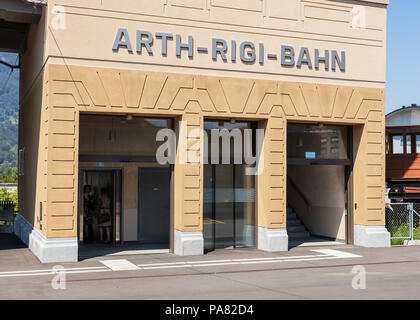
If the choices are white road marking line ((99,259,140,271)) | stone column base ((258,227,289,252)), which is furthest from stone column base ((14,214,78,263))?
stone column base ((258,227,289,252))

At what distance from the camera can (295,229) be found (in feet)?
71.5

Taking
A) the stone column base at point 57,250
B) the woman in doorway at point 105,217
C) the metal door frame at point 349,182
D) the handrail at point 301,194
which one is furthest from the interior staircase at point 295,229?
the stone column base at point 57,250

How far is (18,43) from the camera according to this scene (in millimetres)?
22625

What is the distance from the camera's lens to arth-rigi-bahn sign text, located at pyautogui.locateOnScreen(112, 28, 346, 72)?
15.9 m

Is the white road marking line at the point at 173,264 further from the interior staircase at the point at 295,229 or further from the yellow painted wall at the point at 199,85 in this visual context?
the interior staircase at the point at 295,229

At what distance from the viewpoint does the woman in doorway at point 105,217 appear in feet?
61.8

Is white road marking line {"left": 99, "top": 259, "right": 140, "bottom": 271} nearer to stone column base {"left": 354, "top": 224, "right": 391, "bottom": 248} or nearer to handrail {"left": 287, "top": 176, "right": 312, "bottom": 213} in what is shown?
stone column base {"left": 354, "top": 224, "right": 391, "bottom": 248}

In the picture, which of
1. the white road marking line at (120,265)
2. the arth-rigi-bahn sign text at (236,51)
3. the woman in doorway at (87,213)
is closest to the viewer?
the white road marking line at (120,265)

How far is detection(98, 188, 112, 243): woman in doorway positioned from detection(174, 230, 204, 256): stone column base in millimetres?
3536

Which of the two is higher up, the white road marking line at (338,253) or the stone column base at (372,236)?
the stone column base at (372,236)

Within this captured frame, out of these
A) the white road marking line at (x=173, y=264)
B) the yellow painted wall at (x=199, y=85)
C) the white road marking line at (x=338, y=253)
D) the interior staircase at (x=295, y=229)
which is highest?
the yellow painted wall at (x=199, y=85)

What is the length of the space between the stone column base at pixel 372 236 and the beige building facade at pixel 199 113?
0.22 feet

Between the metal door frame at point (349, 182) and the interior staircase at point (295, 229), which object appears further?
the interior staircase at point (295, 229)
